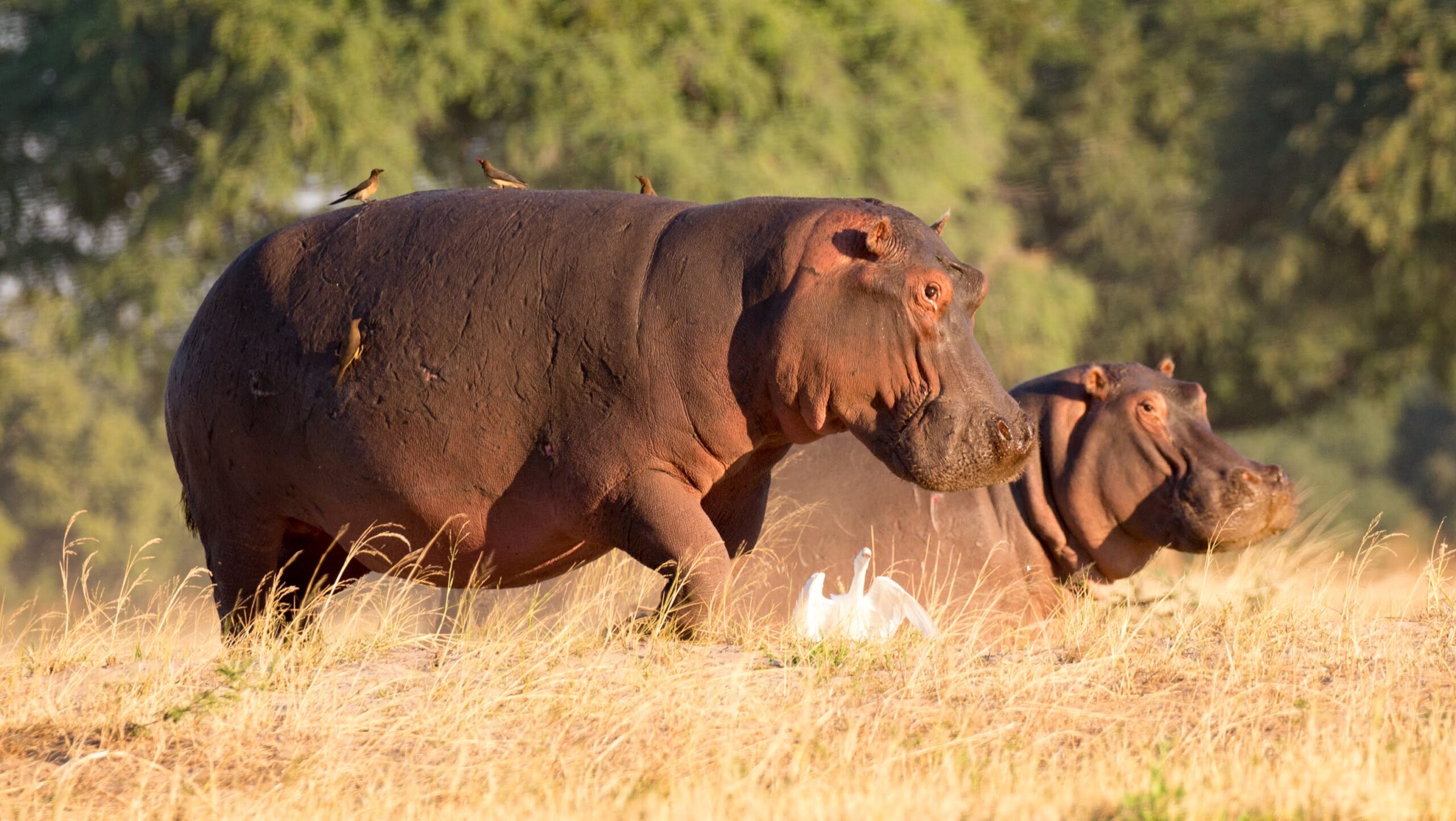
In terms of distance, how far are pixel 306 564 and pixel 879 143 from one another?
1268cm

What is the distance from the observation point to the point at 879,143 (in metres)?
18.0

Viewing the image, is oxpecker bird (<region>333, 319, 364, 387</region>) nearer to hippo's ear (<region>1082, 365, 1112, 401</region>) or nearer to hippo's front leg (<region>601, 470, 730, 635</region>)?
hippo's front leg (<region>601, 470, 730, 635</region>)

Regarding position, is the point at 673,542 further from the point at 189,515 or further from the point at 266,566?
the point at 189,515

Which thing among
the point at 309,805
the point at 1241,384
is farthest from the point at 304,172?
the point at 309,805

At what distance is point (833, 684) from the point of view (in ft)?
15.5

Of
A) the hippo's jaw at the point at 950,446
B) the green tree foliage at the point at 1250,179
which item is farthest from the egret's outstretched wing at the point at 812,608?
the green tree foliage at the point at 1250,179

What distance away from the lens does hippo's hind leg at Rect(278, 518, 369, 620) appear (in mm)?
5883

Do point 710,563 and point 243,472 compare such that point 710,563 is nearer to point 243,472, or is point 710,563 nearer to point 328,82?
point 243,472

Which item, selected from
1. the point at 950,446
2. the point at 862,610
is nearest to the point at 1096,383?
the point at 862,610

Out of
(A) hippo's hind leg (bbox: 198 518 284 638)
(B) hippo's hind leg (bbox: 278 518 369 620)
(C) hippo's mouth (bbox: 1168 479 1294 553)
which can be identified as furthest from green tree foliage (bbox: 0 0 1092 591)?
(A) hippo's hind leg (bbox: 198 518 284 638)

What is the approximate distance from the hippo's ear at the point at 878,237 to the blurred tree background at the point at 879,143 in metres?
10.9

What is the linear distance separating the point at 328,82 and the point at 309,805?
12985mm

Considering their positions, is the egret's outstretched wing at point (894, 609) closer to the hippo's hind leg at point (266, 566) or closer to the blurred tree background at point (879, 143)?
the hippo's hind leg at point (266, 566)

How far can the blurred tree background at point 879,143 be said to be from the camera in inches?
646
